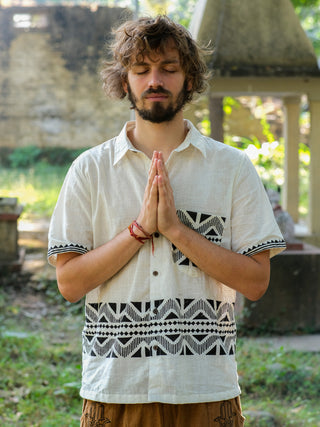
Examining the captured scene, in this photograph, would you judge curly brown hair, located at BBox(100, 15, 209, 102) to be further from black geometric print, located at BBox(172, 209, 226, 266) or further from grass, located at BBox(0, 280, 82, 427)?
grass, located at BBox(0, 280, 82, 427)

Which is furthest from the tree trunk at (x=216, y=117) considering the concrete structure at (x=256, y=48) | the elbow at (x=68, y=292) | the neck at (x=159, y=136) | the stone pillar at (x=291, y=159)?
the elbow at (x=68, y=292)

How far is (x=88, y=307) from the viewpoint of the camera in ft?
6.89

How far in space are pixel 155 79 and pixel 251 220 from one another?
0.54 metres

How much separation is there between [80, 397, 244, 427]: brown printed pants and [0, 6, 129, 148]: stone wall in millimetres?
16469

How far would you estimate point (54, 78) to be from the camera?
18156mm

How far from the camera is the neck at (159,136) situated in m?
2.16

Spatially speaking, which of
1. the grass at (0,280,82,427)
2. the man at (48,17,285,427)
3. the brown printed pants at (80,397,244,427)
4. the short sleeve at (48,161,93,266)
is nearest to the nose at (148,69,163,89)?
the man at (48,17,285,427)

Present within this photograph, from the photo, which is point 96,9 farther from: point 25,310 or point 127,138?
point 127,138

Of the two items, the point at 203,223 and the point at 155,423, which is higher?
the point at 203,223

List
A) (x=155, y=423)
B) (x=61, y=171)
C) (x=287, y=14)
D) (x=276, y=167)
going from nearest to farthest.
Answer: (x=155, y=423)
(x=287, y=14)
(x=276, y=167)
(x=61, y=171)

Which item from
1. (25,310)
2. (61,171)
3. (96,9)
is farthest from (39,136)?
(25,310)

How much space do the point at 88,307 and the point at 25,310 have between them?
5.15 meters

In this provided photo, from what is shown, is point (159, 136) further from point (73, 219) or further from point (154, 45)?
point (73, 219)

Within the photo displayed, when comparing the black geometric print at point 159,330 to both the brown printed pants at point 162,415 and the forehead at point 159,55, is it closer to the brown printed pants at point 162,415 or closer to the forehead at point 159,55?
the brown printed pants at point 162,415
